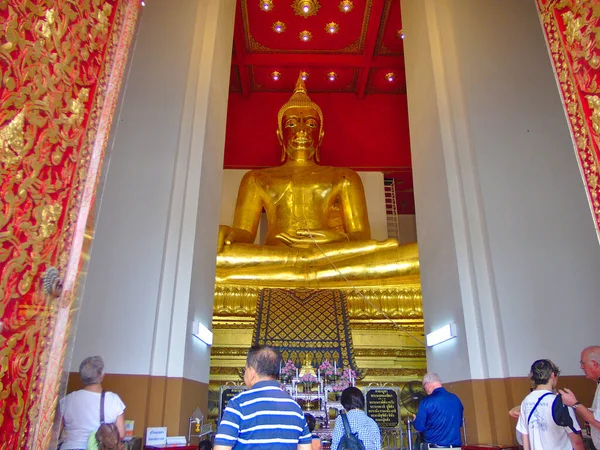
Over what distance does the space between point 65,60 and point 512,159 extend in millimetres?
2481

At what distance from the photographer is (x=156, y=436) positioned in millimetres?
2244

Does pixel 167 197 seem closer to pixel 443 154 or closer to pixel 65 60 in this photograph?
pixel 65 60

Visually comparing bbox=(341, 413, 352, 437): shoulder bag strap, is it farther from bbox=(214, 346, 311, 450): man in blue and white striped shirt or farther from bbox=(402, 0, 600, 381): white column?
bbox=(402, 0, 600, 381): white column

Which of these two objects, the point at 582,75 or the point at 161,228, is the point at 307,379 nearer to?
the point at 161,228

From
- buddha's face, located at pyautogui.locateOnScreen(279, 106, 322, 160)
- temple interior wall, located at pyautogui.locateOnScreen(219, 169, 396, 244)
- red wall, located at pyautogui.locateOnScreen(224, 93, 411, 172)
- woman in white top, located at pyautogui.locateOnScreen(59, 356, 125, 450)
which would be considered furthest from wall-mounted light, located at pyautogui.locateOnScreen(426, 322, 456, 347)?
red wall, located at pyautogui.locateOnScreen(224, 93, 411, 172)

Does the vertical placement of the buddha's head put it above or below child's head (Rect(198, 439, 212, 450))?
above

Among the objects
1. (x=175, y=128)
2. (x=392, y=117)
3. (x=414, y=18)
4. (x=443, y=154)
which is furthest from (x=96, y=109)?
(x=392, y=117)

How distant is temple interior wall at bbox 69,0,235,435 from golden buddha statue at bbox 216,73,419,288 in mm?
1317

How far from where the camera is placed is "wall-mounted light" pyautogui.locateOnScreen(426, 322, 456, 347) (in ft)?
9.18

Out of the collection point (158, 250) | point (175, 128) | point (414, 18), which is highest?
point (414, 18)

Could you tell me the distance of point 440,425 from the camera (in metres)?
2.05

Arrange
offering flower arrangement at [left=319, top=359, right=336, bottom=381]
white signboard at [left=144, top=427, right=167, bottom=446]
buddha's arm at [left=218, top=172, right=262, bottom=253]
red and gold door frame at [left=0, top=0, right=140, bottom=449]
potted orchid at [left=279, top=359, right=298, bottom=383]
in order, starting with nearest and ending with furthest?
red and gold door frame at [left=0, top=0, right=140, bottom=449] → white signboard at [left=144, top=427, right=167, bottom=446] → potted orchid at [left=279, top=359, right=298, bottom=383] → offering flower arrangement at [left=319, top=359, right=336, bottom=381] → buddha's arm at [left=218, top=172, right=262, bottom=253]

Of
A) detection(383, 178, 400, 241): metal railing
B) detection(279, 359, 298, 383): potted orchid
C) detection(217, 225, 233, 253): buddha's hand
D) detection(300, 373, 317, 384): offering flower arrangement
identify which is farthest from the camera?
detection(383, 178, 400, 241): metal railing

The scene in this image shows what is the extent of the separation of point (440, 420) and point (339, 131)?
527 centimetres
